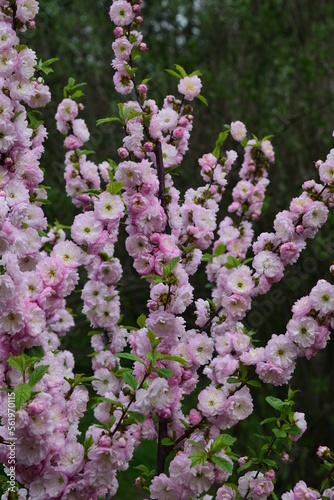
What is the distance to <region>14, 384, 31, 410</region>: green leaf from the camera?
146 cm

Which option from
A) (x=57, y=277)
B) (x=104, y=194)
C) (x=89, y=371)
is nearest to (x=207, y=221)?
(x=104, y=194)

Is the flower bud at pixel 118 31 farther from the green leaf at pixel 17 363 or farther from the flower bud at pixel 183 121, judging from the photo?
the green leaf at pixel 17 363

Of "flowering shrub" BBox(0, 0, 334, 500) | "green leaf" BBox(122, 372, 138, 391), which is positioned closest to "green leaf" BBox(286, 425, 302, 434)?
"flowering shrub" BBox(0, 0, 334, 500)

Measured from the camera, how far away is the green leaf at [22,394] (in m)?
1.46

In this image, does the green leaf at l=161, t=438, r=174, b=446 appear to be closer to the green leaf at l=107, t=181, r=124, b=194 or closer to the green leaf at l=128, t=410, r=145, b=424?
the green leaf at l=128, t=410, r=145, b=424

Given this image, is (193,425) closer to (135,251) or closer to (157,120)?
(135,251)

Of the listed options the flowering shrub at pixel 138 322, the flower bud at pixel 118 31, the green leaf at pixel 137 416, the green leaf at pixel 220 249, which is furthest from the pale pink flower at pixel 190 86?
the green leaf at pixel 137 416

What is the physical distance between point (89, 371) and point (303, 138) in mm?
3725

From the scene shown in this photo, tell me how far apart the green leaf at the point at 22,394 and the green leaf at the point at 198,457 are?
476mm

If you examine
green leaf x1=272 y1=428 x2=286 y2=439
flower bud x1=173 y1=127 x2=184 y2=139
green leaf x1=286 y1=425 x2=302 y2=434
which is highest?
flower bud x1=173 y1=127 x2=184 y2=139

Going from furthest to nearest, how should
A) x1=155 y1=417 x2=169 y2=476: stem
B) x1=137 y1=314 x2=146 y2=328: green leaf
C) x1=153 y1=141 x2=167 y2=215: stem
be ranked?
x1=153 y1=141 x2=167 y2=215: stem < x1=155 y1=417 x2=169 y2=476: stem < x1=137 y1=314 x2=146 y2=328: green leaf

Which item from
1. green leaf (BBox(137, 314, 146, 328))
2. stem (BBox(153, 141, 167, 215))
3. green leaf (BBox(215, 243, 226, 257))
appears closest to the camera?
green leaf (BBox(137, 314, 146, 328))

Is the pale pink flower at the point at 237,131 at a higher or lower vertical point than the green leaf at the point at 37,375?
higher

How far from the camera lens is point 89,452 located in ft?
5.50
